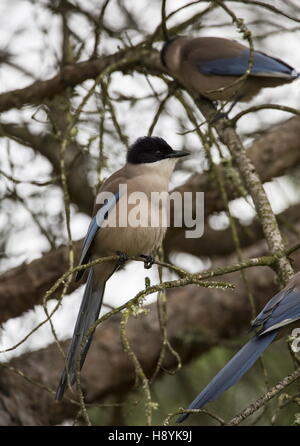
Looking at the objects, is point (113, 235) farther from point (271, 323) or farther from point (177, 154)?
point (271, 323)

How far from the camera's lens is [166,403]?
16.5 feet

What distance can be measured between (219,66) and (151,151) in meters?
1.44

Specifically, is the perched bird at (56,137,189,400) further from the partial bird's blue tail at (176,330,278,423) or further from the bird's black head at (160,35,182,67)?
the bird's black head at (160,35,182,67)

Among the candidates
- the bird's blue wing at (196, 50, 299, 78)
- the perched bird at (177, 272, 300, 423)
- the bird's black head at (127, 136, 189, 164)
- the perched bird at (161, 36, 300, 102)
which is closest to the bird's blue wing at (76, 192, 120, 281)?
the bird's black head at (127, 136, 189, 164)

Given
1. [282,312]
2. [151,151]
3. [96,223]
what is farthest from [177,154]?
[282,312]

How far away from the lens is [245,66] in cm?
525

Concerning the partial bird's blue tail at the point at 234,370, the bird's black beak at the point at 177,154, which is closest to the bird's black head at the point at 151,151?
the bird's black beak at the point at 177,154

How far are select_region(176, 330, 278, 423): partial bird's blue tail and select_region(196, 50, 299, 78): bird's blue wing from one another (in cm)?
219

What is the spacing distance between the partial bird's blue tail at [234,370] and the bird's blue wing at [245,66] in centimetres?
→ 219

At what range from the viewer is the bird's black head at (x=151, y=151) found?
4055 millimetres

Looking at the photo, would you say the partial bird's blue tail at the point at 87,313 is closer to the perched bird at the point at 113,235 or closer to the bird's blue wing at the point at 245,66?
the perched bird at the point at 113,235
